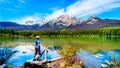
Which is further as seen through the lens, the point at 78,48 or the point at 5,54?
the point at 78,48

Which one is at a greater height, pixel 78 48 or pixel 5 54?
pixel 5 54

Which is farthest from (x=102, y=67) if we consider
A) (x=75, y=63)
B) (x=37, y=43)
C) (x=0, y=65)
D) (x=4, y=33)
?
(x=4, y=33)

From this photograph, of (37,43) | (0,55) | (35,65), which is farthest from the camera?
(37,43)

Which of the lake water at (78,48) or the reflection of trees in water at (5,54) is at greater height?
the reflection of trees in water at (5,54)

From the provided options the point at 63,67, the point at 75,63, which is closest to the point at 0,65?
the point at 63,67

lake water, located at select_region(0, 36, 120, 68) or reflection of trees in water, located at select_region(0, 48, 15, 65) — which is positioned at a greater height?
reflection of trees in water, located at select_region(0, 48, 15, 65)

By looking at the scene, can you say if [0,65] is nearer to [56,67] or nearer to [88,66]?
[56,67]

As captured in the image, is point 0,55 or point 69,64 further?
point 69,64

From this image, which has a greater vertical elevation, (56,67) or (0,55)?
(0,55)

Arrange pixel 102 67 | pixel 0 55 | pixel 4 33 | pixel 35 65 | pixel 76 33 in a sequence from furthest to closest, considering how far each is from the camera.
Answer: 1. pixel 76 33
2. pixel 4 33
3. pixel 102 67
4. pixel 35 65
5. pixel 0 55

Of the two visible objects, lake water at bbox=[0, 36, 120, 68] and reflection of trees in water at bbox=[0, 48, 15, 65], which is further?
lake water at bbox=[0, 36, 120, 68]

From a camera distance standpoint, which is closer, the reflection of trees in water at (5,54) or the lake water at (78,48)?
the reflection of trees in water at (5,54)

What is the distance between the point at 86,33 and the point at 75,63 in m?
173

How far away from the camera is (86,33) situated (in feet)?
649
